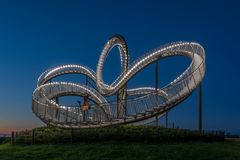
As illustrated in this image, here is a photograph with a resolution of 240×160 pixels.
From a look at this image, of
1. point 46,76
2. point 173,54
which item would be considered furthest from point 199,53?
point 46,76

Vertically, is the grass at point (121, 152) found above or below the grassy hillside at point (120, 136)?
below

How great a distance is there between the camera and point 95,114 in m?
31.9

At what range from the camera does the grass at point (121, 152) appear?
22047 millimetres

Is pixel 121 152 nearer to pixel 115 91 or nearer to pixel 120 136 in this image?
pixel 120 136

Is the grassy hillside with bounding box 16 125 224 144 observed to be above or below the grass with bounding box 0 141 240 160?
above

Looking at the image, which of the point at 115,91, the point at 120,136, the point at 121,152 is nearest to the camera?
the point at 121,152

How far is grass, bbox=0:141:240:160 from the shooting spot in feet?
72.3

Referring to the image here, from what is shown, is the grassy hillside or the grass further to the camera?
the grassy hillside

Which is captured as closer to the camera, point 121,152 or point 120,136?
point 121,152

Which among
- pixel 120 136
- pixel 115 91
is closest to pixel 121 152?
pixel 120 136

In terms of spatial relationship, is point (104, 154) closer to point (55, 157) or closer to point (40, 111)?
point (55, 157)

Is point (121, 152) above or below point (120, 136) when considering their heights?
below

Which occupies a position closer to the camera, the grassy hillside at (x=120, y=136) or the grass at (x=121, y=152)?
the grass at (x=121, y=152)

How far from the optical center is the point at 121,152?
23438 mm
